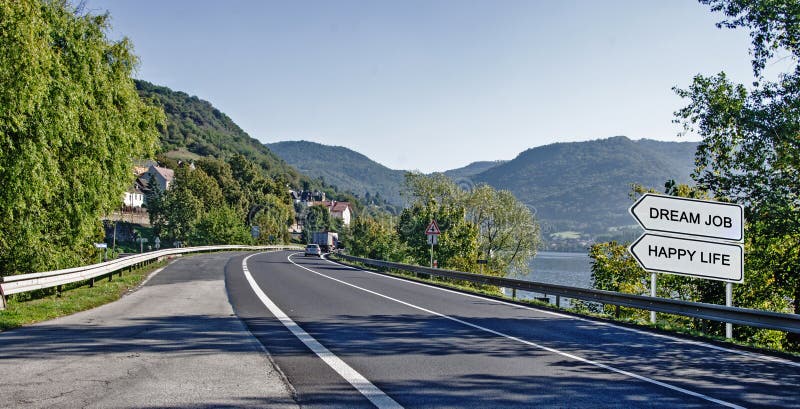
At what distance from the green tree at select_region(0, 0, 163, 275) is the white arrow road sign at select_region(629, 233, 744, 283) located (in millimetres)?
15411

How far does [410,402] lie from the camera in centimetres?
586

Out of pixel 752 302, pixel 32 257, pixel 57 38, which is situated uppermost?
pixel 57 38

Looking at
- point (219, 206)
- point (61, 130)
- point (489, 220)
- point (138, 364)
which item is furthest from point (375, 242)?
point (219, 206)

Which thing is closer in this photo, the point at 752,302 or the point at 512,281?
the point at 512,281

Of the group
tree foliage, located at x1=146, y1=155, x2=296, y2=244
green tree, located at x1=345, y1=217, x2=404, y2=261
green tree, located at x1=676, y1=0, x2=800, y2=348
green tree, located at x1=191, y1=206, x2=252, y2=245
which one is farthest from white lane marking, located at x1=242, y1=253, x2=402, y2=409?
tree foliage, located at x1=146, y1=155, x2=296, y2=244

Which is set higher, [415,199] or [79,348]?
[415,199]

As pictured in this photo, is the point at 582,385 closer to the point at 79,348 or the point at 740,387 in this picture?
the point at 740,387

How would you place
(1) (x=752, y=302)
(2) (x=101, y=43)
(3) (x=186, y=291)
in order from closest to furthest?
(3) (x=186, y=291) < (2) (x=101, y=43) < (1) (x=752, y=302)

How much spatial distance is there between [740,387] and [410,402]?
4073 millimetres


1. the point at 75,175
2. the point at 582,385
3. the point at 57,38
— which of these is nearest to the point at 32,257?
the point at 75,175

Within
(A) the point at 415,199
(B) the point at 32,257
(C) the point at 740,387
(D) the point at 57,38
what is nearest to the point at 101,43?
(D) the point at 57,38

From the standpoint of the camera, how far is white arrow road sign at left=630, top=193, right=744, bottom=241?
1379cm

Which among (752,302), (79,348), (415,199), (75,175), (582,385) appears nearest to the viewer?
(582,385)

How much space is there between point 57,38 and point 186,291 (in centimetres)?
1041
